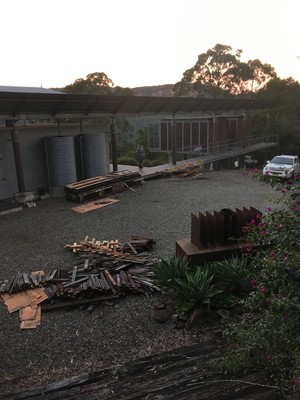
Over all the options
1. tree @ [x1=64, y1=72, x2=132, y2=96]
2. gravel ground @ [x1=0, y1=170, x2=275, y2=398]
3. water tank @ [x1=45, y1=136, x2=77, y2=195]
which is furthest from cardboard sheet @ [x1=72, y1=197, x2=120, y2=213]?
tree @ [x1=64, y1=72, x2=132, y2=96]

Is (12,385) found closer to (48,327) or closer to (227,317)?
(48,327)

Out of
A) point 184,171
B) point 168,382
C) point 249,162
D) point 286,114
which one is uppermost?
point 286,114

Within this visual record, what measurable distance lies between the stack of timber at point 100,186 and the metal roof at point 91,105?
4.47m

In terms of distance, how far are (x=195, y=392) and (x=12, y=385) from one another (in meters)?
3.31

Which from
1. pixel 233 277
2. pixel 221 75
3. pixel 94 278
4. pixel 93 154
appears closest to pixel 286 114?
pixel 221 75

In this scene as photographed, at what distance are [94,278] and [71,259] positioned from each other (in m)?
2.25

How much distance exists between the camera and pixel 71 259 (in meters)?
10.3

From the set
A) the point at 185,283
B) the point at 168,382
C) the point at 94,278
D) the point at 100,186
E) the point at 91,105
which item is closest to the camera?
the point at 168,382

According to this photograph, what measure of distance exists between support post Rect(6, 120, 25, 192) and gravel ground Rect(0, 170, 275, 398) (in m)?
1.63

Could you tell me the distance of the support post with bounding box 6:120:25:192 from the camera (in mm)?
16844

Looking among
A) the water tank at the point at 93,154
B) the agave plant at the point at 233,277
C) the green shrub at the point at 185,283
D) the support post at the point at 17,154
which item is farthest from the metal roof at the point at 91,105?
the agave plant at the point at 233,277

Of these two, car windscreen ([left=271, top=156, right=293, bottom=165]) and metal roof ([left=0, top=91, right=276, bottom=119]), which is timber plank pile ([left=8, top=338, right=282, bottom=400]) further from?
car windscreen ([left=271, top=156, right=293, bottom=165])

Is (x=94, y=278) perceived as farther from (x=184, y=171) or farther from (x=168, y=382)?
(x=184, y=171)

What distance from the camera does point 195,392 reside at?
4.20m
